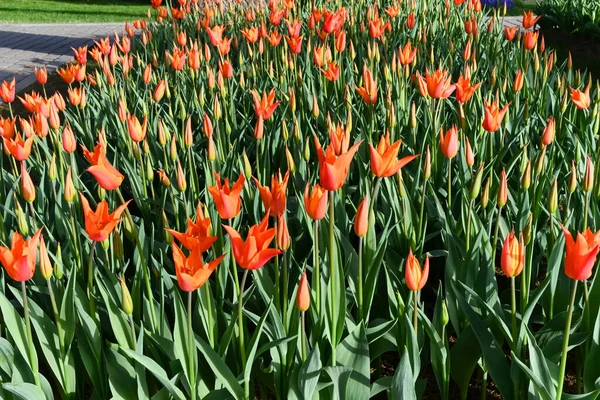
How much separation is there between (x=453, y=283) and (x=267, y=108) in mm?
1038

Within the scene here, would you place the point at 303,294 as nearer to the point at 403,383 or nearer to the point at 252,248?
the point at 252,248

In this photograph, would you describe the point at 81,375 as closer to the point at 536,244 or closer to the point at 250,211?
the point at 250,211

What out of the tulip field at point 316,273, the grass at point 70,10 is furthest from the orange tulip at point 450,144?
the grass at point 70,10

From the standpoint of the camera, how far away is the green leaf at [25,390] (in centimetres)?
137

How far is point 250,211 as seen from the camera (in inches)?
89.8

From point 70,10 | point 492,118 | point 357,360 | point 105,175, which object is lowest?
point 70,10

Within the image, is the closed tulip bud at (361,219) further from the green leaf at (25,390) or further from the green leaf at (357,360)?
the green leaf at (25,390)

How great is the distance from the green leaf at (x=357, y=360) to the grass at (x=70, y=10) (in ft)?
38.7

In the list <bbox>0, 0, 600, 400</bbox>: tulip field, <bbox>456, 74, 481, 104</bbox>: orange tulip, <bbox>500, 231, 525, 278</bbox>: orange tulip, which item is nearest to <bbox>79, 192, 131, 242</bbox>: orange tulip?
<bbox>0, 0, 600, 400</bbox>: tulip field

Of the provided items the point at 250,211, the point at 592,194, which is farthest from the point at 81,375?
the point at 592,194

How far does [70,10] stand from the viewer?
13.6 meters

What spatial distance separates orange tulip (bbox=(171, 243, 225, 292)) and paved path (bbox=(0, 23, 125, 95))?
19.0ft

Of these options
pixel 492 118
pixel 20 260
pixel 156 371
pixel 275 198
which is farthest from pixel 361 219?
pixel 492 118

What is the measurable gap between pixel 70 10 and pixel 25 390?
44.8 ft
